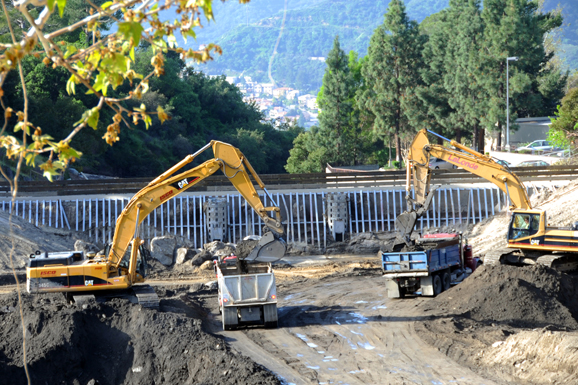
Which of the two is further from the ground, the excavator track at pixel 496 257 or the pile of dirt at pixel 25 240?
the pile of dirt at pixel 25 240

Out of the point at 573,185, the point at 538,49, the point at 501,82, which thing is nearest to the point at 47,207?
the point at 573,185

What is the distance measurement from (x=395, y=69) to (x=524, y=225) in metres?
33.4

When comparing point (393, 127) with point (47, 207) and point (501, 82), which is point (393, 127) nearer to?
point (501, 82)

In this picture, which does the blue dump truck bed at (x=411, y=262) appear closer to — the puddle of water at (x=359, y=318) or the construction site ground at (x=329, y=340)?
the construction site ground at (x=329, y=340)

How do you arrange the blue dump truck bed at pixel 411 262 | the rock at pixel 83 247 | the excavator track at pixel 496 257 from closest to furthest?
the blue dump truck bed at pixel 411 262
the excavator track at pixel 496 257
the rock at pixel 83 247

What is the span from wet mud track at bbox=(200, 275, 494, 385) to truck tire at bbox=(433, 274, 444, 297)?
0.58 metres

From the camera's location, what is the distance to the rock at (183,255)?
2933 centimetres

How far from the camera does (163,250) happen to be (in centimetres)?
2966

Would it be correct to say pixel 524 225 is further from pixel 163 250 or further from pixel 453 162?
pixel 163 250

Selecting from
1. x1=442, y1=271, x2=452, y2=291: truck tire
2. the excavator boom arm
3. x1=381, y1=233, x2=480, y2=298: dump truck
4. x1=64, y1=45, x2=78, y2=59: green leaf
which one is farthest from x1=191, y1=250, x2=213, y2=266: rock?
x1=64, y1=45, x2=78, y2=59: green leaf

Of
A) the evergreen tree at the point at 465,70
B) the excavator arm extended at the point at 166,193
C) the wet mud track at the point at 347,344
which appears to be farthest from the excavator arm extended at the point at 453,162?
the evergreen tree at the point at 465,70

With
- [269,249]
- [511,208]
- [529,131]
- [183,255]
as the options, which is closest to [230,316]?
[269,249]

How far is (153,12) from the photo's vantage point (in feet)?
19.7

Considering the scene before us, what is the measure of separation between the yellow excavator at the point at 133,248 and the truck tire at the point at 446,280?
7.31m
